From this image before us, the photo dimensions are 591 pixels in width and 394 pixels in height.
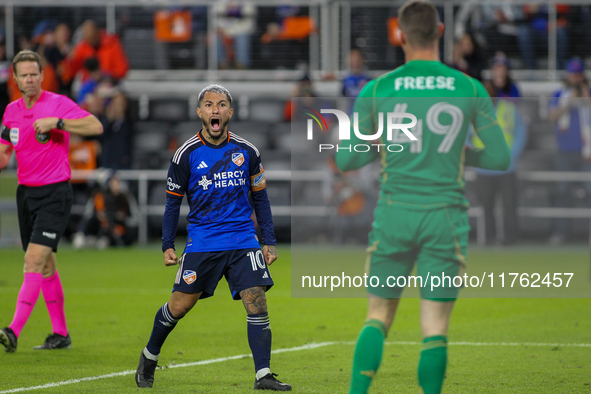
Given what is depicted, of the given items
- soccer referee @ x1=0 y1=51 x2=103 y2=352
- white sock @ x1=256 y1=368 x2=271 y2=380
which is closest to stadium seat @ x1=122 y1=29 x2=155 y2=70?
soccer referee @ x1=0 y1=51 x2=103 y2=352

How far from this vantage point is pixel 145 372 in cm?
608

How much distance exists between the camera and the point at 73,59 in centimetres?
1883

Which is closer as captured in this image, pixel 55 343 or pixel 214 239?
pixel 214 239

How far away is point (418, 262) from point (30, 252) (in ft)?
13.8

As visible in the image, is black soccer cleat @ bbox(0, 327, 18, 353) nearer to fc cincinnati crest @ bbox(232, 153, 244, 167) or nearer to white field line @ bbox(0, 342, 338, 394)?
white field line @ bbox(0, 342, 338, 394)

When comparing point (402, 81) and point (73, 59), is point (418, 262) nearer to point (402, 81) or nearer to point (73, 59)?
point (402, 81)

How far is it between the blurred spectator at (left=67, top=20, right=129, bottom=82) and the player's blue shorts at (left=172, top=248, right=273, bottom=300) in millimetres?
12825

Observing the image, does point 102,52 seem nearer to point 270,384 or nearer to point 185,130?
point 185,130

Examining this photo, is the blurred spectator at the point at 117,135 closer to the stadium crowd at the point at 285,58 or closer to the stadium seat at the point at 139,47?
the stadium crowd at the point at 285,58

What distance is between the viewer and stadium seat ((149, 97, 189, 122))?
2002 cm

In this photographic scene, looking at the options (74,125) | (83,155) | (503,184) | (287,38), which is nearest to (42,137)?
(74,125)

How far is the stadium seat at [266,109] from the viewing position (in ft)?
64.3

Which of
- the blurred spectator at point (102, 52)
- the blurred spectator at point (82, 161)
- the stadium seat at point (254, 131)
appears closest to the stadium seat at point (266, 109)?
the stadium seat at point (254, 131)

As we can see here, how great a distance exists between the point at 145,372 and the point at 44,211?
2.09 metres
